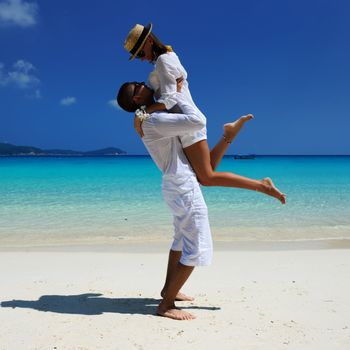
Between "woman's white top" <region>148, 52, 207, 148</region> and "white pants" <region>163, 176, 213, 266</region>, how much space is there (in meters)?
0.29

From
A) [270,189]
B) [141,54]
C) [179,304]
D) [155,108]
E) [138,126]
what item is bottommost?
[179,304]

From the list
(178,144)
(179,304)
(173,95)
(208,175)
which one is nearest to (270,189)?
(208,175)

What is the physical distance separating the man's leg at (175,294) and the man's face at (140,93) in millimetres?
1151

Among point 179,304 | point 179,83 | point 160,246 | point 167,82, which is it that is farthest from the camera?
point 160,246

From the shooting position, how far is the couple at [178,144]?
282 centimetres

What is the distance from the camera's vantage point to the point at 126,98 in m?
2.91

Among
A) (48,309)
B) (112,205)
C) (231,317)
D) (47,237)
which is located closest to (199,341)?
(231,317)

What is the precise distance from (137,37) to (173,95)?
452 millimetres

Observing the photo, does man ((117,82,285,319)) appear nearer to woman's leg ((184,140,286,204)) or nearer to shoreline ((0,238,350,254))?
woman's leg ((184,140,286,204))

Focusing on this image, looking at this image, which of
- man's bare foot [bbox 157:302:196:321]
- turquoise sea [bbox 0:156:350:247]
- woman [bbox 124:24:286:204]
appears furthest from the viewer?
turquoise sea [bbox 0:156:350:247]

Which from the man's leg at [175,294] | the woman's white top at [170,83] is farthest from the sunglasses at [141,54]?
the man's leg at [175,294]

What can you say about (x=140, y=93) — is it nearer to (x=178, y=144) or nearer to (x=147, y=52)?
(x=147, y=52)

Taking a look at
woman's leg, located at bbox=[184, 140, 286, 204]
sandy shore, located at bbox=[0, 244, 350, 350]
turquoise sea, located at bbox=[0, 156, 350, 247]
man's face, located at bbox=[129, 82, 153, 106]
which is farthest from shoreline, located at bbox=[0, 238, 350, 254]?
man's face, located at bbox=[129, 82, 153, 106]

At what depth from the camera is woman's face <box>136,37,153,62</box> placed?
113 inches
